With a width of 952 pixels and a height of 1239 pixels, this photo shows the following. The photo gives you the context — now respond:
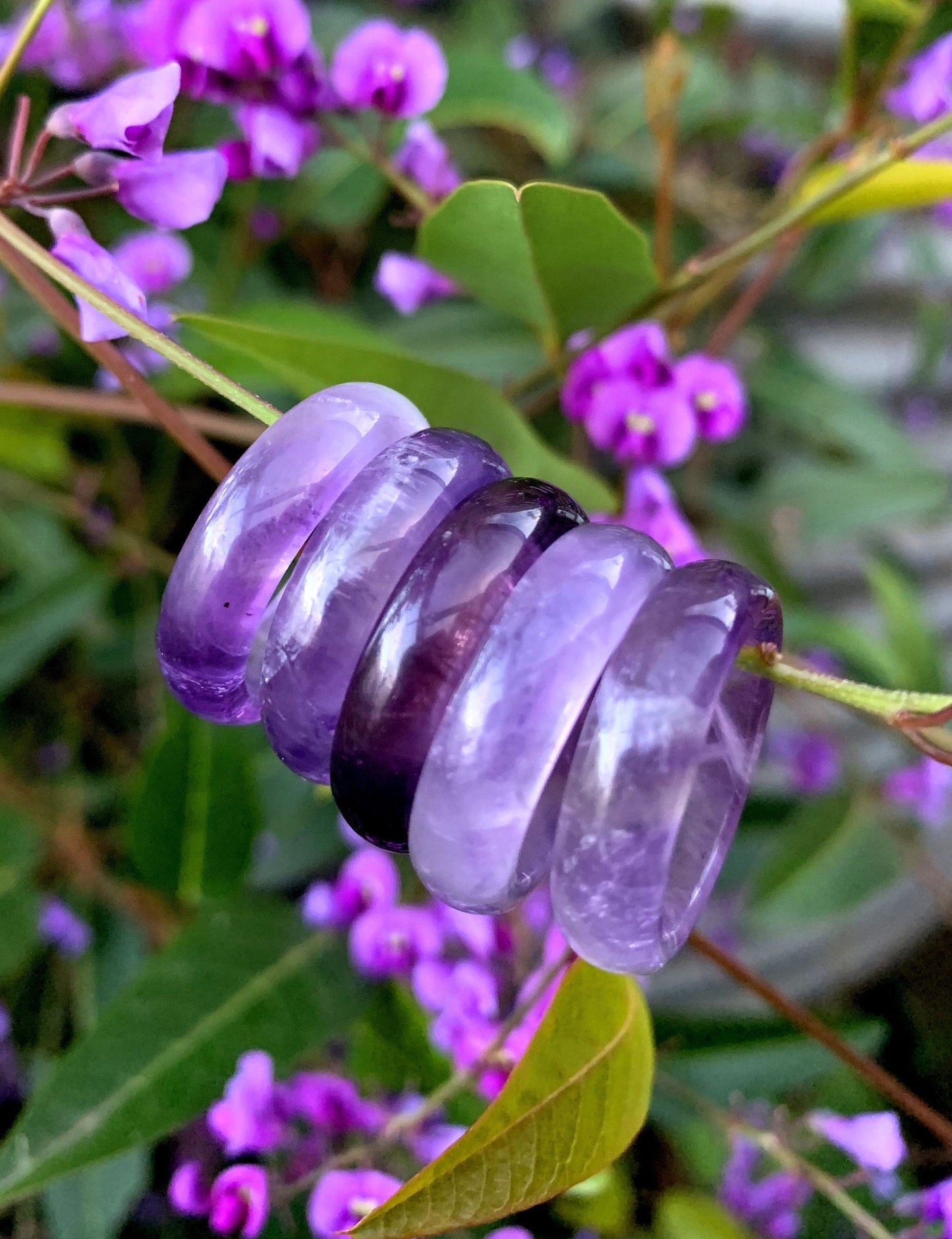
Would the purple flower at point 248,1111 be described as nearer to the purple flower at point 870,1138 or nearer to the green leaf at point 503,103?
the purple flower at point 870,1138

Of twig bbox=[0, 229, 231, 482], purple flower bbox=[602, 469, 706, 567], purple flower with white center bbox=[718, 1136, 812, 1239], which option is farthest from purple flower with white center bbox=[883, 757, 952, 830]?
twig bbox=[0, 229, 231, 482]

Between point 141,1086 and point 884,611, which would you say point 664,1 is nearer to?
point 884,611

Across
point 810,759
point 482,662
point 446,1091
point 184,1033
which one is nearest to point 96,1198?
point 184,1033

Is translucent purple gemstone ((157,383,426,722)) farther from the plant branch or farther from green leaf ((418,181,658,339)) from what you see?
green leaf ((418,181,658,339))

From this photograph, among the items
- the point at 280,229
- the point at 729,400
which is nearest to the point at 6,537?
the point at 280,229

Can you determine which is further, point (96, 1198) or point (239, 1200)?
point (96, 1198)

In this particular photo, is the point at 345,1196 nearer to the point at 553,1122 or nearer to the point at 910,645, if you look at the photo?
the point at 553,1122

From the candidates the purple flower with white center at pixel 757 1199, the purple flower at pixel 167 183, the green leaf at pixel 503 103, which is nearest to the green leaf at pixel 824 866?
the purple flower with white center at pixel 757 1199
